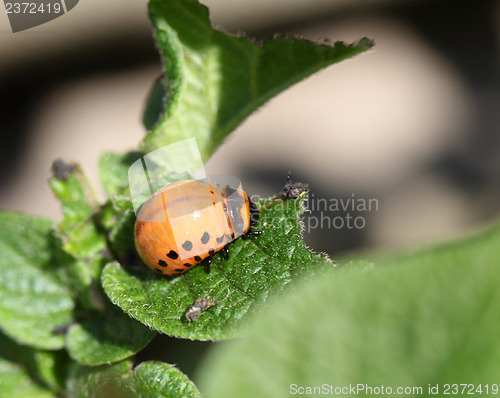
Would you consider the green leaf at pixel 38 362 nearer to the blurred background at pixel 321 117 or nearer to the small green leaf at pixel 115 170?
the small green leaf at pixel 115 170

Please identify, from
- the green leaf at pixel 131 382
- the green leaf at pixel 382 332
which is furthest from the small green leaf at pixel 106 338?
the green leaf at pixel 382 332

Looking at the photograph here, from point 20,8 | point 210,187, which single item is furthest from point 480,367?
point 20,8

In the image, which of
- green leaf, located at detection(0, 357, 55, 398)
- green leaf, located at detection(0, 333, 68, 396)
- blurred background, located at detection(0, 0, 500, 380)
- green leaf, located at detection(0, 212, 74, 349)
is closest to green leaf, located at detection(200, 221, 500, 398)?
green leaf, located at detection(0, 212, 74, 349)

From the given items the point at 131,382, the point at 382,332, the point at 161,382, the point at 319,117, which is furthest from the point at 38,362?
the point at 319,117

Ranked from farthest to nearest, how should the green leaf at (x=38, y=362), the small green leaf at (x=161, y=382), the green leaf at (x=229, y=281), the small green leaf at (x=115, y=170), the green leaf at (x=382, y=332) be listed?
the green leaf at (x=38, y=362) → the small green leaf at (x=115, y=170) → the small green leaf at (x=161, y=382) → the green leaf at (x=229, y=281) → the green leaf at (x=382, y=332)

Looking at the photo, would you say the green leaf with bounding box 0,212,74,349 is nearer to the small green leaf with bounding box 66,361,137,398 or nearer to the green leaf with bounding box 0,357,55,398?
the small green leaf with bounding box 66,361,137,398
